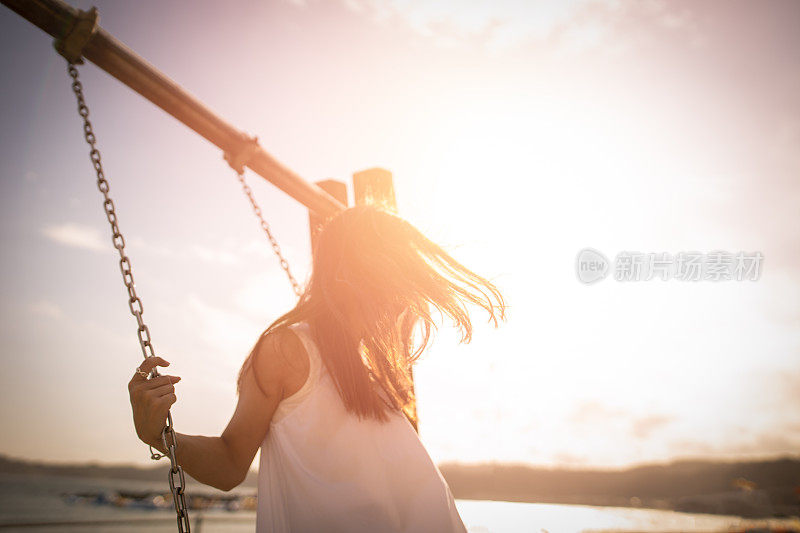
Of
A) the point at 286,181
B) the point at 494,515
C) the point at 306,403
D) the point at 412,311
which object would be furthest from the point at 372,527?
the point at 494,515

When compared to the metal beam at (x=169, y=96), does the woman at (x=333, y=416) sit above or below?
below

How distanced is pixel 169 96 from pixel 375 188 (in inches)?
60.4

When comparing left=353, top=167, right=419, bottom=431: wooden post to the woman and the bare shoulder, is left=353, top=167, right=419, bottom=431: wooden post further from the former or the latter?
the bare shoulder

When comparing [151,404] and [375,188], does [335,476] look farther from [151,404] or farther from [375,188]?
[375,188]

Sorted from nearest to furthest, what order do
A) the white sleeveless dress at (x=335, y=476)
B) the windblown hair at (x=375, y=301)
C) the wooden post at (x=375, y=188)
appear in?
1. the white sleeveless dress at (x=335, y=476)
2. the windblown hair at (x=375, y=301)
3. the wooden post at (x=375, y=188)

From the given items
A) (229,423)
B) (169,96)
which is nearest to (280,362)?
(229,423)

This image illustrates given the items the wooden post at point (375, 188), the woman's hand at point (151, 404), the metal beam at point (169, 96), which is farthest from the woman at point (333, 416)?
the wooden post at point (375, 188)

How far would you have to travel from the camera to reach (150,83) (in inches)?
98.3

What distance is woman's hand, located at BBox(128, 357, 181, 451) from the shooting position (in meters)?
1.60

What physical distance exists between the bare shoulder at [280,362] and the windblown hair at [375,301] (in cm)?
4

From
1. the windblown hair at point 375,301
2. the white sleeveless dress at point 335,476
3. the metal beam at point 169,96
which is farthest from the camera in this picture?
the metal beam at point 169,96

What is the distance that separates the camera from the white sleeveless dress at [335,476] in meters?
1.59

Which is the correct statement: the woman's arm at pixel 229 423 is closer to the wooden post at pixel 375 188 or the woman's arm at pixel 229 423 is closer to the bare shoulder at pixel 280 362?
the bare shoulder at pixel 280 362

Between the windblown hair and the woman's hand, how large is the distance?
0.26 metres
